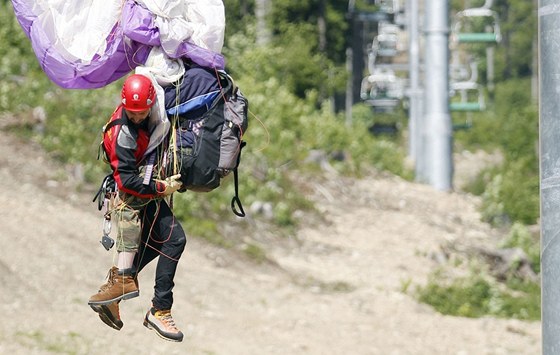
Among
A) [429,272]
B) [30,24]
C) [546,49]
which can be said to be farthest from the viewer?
[429,272]

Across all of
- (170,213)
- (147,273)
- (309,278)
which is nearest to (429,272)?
(309,278)

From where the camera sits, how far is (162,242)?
657cm

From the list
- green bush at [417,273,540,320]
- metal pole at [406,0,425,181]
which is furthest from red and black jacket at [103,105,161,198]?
metal pole at [406,0,425,181]

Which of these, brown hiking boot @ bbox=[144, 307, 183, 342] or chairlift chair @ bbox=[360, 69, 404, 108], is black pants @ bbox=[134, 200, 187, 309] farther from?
chairlift chair @ bbox=[360, 69, 404, 108]

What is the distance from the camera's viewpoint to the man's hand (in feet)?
20.3

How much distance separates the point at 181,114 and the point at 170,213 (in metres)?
0.54

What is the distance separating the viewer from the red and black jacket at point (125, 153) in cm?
615

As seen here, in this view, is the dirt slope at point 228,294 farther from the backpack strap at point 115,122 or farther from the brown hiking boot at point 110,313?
the backpack strap at point 115,122

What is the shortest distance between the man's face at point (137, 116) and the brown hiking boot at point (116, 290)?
0.80 metres

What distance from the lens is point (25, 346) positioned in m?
11.8

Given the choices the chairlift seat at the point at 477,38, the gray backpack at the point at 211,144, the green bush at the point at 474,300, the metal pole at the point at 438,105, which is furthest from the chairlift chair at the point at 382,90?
the gray backpack at the point at 211,144

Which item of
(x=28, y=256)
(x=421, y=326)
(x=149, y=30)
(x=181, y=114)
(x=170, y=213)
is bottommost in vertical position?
(x=421, y=326)

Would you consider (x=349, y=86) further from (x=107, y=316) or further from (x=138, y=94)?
(x=138, y=94)

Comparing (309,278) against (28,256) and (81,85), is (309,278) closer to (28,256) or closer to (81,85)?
(28,256)
